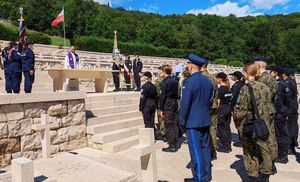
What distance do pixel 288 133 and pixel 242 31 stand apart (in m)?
75.7

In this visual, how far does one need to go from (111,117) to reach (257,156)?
4.23 metres

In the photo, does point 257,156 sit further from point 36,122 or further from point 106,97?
point 106,97

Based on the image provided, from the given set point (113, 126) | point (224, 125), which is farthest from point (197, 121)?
point (113, 126)

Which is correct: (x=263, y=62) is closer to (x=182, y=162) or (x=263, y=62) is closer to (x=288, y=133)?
(x=288, y=133)

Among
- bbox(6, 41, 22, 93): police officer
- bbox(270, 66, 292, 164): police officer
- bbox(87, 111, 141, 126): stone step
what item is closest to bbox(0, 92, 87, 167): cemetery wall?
bbox(87, 111, 141, 126): stone step

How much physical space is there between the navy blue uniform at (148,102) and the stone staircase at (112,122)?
48 cm

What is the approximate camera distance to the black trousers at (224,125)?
285 inches

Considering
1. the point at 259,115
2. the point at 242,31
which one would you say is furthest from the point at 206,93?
the point at 242,31

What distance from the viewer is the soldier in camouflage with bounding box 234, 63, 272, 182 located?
4633 mm

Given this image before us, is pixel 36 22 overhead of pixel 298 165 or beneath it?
overhead

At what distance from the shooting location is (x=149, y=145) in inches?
164

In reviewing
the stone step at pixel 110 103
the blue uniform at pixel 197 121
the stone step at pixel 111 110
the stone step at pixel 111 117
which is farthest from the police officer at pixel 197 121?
the stone step at pixel 110 103

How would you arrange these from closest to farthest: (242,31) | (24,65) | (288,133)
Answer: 1. (288,133)
2. (24,65)
3. (242,31)

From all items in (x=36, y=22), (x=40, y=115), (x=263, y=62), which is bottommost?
(x=40, y=115)
